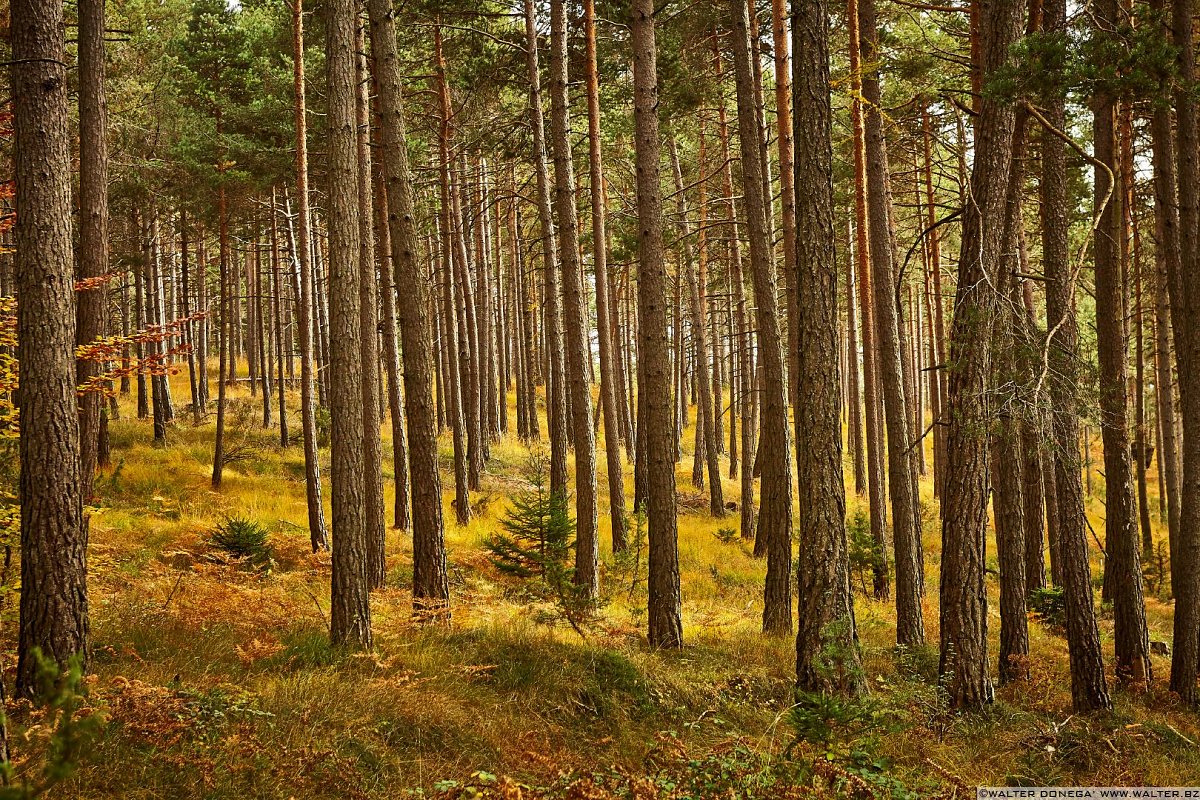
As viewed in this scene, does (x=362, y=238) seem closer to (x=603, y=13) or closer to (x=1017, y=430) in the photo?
(x=603, y=13)

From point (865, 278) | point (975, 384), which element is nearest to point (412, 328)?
point (975, 384)

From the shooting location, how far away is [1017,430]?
652cm

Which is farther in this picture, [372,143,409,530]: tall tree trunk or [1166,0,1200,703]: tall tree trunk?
[372,143,409,530]: tall tree trunk

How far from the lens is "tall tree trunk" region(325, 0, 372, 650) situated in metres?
7.14

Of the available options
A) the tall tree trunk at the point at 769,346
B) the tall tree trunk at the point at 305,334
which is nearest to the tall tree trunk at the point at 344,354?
the tall tree trunk at the point at 769,346

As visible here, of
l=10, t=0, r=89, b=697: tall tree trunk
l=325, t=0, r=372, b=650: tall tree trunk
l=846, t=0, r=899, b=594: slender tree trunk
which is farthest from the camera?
l=846, t=0, r=899, b=594: slender tree trunk

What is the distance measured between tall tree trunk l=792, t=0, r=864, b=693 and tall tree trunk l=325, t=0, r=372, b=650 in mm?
4067

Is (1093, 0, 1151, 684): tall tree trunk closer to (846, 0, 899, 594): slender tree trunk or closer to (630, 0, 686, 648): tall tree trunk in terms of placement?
(846, 0, 899, 594): slender tree trunk

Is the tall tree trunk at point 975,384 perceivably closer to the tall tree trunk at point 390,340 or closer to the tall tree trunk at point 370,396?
the tall tree trunk at point 370,396

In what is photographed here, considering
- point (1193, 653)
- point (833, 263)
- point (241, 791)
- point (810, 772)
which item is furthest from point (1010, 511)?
point (241, 791)

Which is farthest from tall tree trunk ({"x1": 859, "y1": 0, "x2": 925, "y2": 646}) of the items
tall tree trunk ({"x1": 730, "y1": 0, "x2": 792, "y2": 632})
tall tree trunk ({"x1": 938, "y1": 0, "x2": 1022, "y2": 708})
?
tall tree trunk ({"x1": 938, "y1": 0, "x2": 1022, "y2": 708})

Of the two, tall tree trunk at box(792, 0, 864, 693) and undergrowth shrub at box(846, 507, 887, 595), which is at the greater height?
tall tree trunk at box(792, 0, 864, 693)

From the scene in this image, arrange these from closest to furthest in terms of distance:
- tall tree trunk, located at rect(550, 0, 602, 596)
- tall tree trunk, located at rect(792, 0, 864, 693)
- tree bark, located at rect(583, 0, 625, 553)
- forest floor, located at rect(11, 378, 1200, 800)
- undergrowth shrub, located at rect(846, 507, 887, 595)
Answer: forest floor, located at rect(11, 378, 1200, 800) → tall tree trunk, located at rect(792, 0, 864, 693) → tall tree trunk, located at rect(550, 0, 602, 596) → tree bark, located at rect(583, 0, 625, 553) → undergrowth shrub, located at rect(846, 507, 887, 595)

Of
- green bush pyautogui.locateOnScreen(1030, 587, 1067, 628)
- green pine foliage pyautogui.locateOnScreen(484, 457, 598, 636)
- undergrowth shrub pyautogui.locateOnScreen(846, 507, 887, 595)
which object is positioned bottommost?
green bush pyautogui.locateOnScreen(1030, 587, 1067, 628)
